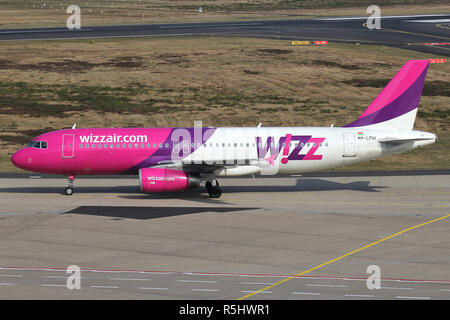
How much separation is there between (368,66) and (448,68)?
1051 centimetres

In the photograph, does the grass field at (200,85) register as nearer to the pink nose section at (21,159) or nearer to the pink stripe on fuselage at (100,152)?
the pink nose section at (21,159)

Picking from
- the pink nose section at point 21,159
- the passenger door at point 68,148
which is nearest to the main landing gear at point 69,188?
the passenger door at point 68,148

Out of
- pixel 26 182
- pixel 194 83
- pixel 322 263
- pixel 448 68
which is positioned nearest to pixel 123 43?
pixel 194 83

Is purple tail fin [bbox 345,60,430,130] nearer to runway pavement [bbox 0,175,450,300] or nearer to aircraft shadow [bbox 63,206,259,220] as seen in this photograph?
runway pavement [bbox 0,175,450,300]

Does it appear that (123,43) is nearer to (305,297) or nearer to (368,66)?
(368,66)

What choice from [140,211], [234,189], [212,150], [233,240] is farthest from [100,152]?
[233,240]

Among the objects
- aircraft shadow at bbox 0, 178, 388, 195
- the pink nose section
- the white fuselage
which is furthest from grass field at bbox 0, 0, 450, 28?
the white fuselage

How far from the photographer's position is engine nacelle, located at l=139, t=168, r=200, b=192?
1953 inches

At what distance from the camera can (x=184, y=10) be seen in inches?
6427

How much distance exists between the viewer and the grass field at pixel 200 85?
262 feet

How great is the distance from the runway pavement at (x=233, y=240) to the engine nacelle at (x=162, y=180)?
1.20 meters

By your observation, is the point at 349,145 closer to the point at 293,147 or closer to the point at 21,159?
the point at 293,147

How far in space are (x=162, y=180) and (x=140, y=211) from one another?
3087 mm
